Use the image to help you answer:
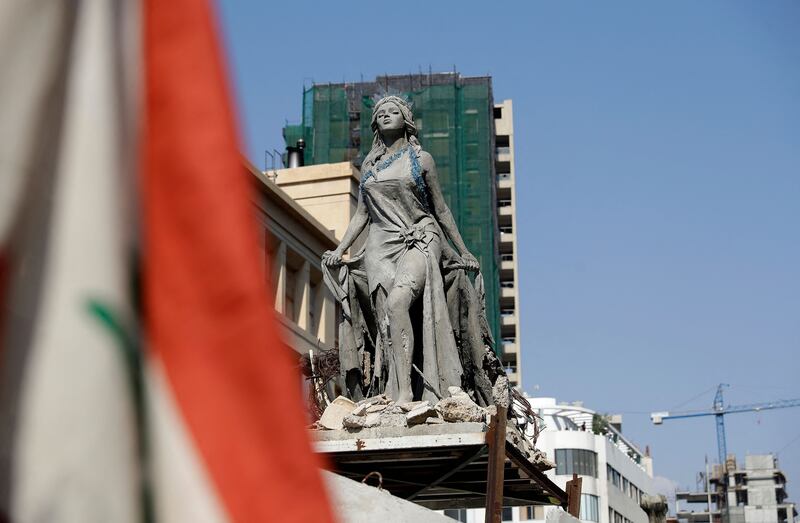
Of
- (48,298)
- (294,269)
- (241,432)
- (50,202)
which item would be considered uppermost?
(294,269)

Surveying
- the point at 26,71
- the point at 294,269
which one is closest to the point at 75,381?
the point at 26,71

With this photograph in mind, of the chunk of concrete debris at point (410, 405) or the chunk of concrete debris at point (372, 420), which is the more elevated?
the chunk of concrete debris at point (410, 405)

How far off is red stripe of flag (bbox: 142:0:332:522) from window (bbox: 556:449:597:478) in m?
88.4

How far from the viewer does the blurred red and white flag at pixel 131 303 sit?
2.26 meters

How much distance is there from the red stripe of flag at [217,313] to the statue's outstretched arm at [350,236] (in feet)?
28.9

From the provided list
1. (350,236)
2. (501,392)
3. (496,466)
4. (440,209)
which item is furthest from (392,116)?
(496,466)

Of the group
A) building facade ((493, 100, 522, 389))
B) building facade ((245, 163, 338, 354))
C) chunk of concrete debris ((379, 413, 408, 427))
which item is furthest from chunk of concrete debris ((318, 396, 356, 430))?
building facade ((493, 100, 522, 389))

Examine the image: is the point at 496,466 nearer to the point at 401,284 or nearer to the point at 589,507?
the point at 401,284

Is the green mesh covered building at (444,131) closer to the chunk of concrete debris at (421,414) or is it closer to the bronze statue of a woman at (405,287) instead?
the bronze statue of a woman at (405,287)

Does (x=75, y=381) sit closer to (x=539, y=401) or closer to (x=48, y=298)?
(x=48, y=298)

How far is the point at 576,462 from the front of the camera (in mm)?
91188

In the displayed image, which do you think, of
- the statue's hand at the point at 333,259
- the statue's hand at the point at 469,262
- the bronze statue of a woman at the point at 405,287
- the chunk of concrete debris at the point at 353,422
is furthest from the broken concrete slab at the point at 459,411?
the statue's hand at the point at 333,259

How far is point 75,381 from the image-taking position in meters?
2.29

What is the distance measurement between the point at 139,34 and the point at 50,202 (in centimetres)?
32
